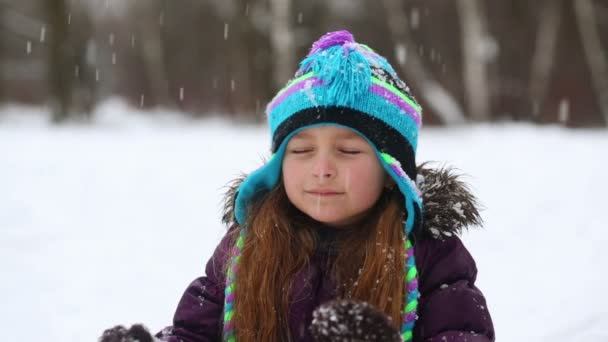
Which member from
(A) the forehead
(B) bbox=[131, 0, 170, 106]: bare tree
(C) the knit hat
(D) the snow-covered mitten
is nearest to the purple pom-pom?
(C) the knit hat

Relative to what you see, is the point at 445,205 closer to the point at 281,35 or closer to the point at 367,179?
the point at 367,179

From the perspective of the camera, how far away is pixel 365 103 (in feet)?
A: 5.95

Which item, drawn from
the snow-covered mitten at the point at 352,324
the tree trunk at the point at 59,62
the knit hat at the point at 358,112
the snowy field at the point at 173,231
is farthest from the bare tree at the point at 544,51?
the snow-covered mitten at the point at 352,324

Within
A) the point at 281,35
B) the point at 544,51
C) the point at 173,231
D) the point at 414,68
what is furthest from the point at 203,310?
the point at 544,51

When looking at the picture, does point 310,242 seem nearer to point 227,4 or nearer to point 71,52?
point 71,52

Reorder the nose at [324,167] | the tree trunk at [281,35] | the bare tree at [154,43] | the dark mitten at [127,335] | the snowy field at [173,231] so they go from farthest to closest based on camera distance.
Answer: the bare tree at [154,43]
the tree trunk at [281,35]
the snowy field at [173,231]
the nose at [324,167]
the dark mitten at [127,335]

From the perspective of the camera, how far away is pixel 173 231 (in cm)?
423

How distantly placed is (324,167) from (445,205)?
457 mm

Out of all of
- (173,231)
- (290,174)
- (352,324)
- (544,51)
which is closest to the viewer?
(352,324)

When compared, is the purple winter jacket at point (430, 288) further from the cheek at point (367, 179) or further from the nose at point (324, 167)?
the nose at point (324, 167)

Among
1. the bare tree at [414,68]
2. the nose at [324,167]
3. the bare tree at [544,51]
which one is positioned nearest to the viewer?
the nose at [324,167]

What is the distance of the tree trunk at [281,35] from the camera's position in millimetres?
12352

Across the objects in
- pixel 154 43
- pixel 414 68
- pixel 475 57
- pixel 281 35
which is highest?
pixel 154 43

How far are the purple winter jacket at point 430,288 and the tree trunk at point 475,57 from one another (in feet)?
35.9
